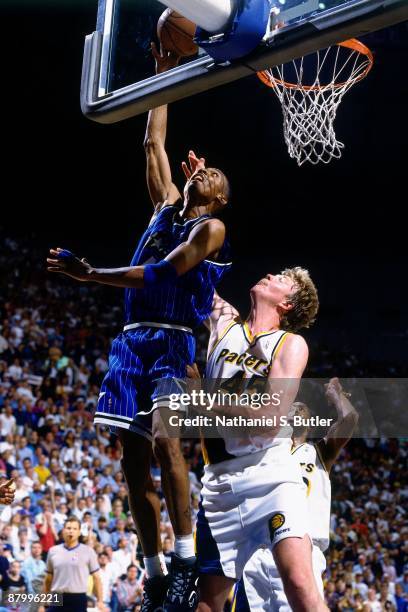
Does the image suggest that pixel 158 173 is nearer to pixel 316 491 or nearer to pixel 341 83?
pixel 341 83

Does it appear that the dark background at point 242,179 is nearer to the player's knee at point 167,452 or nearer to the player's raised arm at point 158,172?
the player's raised arm at point 158,172

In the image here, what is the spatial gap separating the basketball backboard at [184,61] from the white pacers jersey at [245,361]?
43.7 inches

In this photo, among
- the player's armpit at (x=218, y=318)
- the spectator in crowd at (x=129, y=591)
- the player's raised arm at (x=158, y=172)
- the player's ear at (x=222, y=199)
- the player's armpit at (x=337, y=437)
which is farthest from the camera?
the spectator in crowd at (x=129, y=591)

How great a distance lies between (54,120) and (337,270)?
557 cm

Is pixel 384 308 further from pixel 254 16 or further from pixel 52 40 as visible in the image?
pixel 254 16

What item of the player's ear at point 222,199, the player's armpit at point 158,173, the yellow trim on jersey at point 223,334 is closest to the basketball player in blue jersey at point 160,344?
the player's ear at point 222,199

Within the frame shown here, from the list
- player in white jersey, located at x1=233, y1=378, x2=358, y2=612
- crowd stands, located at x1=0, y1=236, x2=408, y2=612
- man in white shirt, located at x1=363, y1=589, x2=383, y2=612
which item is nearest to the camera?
player in white jersey, located at x1=233, y1=378, x2=358, y2=612

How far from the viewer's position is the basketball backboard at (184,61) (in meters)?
2.85

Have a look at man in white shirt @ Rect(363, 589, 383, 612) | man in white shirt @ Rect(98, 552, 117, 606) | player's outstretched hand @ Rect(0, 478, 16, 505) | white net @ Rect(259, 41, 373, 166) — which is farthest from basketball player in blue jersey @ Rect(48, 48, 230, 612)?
man in white shirt @ Rect(363, 589, 383, 612)

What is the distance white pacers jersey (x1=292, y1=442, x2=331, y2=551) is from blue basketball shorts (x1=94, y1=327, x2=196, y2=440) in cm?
130

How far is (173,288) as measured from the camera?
11.8 feet

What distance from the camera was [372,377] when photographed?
14.6 meters

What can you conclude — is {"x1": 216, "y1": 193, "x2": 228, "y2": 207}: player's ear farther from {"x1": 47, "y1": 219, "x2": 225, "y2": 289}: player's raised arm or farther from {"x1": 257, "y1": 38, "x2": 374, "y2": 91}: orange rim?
{"x1": 257, "y1": 38, "x2": 374, "y2": 91}: orange rim

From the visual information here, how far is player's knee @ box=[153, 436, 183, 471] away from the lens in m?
3.33
